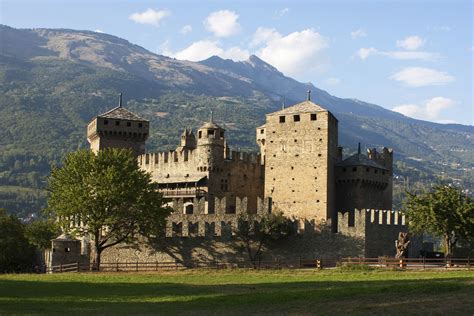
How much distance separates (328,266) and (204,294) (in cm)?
2144

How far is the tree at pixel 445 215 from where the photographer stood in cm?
5884

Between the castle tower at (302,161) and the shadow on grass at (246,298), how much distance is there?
24.2 meters

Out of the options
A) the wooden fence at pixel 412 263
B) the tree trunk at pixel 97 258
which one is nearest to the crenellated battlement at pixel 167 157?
the tree trunk at pixel 97 258

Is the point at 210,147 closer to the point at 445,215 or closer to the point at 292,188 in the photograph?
the point at 292,188

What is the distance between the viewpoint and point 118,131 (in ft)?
275

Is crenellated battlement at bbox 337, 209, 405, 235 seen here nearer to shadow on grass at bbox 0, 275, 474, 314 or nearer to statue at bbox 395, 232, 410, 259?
statue at bbox 395, 232, 410, 259

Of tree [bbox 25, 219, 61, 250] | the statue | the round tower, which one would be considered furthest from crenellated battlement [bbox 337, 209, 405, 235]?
tree [bbox 25, 219, 61, 250]

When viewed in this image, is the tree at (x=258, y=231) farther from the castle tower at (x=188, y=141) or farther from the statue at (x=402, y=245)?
the castle tower at (x=188, y=141)

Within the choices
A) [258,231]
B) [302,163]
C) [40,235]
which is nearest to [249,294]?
[258,231]

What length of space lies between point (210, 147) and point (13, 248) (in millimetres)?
19161

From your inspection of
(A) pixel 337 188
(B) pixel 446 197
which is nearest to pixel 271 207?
(A) pixel 337 188

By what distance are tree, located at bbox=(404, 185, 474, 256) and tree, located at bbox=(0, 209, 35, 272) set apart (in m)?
33.3

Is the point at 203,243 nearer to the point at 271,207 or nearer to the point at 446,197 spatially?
the point at 271,207

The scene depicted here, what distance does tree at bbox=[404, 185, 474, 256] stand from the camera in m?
58.8
